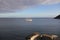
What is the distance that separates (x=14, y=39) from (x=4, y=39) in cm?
80

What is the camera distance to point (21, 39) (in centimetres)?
1323

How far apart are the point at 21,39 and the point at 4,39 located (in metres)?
1.37

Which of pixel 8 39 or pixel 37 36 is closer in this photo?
pixel 37 36

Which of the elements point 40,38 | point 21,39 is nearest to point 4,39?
point 21,39

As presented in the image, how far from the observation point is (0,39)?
43.8 feet

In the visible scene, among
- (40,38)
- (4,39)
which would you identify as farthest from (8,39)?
(40,38)

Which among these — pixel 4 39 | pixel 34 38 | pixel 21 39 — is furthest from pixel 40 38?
pixel 4 39

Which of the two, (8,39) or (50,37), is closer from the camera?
(50,37)

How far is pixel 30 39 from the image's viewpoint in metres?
8.82

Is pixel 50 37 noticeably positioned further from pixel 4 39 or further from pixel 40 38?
pixel 4 39

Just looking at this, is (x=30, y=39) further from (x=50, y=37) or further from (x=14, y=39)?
(x=14, y=39)

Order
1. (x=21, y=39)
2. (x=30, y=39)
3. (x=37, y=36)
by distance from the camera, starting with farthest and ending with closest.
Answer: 1. (x=21, y=39)
2. (x=37, y=36)
3. (x=30, y=39)

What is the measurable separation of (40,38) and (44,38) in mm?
262

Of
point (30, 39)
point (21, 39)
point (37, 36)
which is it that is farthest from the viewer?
point (21, 39)
